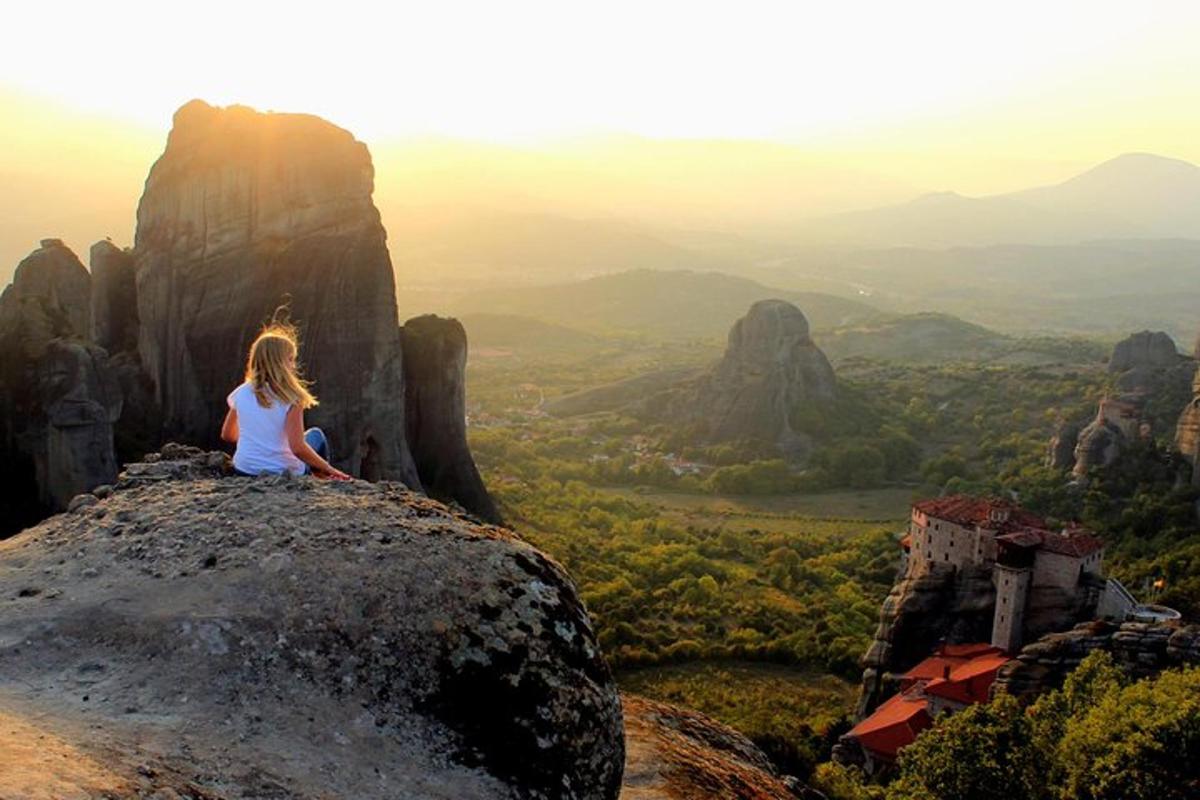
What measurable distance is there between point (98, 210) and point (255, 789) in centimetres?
21546

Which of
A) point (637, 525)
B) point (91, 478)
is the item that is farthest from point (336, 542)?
point (637, 525)

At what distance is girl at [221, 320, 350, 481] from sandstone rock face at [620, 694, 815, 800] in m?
5.01

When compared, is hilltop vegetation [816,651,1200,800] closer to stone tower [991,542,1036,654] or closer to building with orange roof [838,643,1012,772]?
building with orange roof [838,643,1012,772]

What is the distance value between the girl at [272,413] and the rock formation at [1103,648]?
58.4ft

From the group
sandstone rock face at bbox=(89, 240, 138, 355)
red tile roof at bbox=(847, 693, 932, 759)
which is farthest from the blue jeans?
sandstone rock face at bbox=(89, 240, 138, 355)

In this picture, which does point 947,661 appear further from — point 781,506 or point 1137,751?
point 781,506

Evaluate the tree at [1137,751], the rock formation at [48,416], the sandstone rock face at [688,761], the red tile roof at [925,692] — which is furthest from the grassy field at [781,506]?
the sandstone rock face at [688,761]

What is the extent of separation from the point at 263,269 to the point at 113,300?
597 centimetres

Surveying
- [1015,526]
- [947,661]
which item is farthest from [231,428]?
[1015,526]

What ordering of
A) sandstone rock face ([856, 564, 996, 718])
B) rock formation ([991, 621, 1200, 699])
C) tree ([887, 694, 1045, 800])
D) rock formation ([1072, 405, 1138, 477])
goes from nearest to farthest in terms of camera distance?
1. tree ([887, 694, 1045, 800])
2. rock formation ([991, 621, 1200, 699])
3. sandstone rock face ([856, 564, 996, 718])
4. rock formation ([1072, 405, 1138, 477])

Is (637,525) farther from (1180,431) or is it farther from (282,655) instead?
(282,655)

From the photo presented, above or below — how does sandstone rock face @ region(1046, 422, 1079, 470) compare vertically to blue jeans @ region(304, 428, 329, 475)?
below

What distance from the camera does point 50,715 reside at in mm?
6305

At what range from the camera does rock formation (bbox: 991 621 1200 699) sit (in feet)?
66.0
